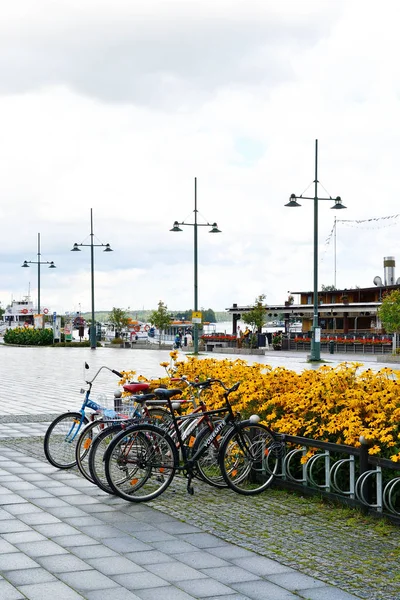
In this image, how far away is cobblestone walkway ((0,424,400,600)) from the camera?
17.1ft

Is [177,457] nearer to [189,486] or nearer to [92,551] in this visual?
[189,486]

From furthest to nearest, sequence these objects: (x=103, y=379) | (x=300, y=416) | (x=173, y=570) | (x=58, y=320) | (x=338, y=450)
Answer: (x=58, y=320), (x=103, y=379), (x=300, y=416), (x=338, y=450), (x=173, y=570)

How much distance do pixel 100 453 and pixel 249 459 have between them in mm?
1401

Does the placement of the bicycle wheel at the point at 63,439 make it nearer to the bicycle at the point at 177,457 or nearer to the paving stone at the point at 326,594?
the bicycle at the point at 177,457

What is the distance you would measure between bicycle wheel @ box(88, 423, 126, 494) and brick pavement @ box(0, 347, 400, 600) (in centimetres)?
14

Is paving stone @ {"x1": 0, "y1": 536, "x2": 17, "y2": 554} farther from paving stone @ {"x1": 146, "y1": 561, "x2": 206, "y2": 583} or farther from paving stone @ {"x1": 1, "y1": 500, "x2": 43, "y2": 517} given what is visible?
paving stone @ {"x1": 146, "y1": 561, "x2": 206, "y2": 583}

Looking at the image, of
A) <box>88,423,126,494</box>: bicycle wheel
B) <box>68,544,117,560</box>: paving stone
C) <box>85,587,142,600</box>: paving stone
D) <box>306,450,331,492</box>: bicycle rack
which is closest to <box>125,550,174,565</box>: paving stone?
<box>68,544,117,560</box>: paving stone

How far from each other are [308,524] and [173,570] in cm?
159

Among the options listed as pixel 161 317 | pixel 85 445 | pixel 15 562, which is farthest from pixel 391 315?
pixel 15 562

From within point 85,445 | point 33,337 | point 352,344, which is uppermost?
point 33,337

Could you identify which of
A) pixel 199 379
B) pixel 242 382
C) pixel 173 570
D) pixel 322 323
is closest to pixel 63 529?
pixel 173 570

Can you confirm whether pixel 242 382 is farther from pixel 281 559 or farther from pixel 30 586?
pixel 30 586

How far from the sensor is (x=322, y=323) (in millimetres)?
66750

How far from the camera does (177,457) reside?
7527 millimetres
